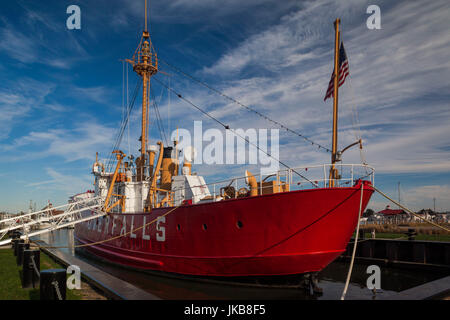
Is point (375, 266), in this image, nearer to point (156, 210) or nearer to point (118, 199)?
point (156, 210)

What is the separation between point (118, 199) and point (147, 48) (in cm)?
1085

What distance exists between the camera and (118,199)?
2088cm

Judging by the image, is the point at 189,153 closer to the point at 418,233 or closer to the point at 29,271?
the point at 29,271

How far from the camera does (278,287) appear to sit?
11.2 m

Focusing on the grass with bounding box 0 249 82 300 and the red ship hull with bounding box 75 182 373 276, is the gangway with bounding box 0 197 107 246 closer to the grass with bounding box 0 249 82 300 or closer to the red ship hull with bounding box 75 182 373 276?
the grass with bounding box 0 249 82 300

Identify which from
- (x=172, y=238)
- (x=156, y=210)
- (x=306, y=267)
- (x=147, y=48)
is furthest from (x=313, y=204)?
(x=147, y=48)

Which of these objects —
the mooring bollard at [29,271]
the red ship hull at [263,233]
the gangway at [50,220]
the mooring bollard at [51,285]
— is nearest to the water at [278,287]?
the red ship hull at [263,233]

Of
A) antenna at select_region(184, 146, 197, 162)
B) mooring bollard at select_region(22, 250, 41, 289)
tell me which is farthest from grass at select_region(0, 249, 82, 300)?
antenna at select_region(184, 146, 197, 162)

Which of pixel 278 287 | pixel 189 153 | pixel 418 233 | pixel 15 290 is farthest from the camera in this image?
pixel 418 233

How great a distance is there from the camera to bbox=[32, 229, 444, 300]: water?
11.1 m

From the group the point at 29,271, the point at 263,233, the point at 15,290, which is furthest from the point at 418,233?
the point at 15,290

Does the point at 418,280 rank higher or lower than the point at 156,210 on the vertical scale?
lower

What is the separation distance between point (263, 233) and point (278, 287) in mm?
2182
